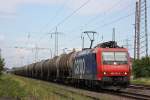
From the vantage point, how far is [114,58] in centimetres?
3039

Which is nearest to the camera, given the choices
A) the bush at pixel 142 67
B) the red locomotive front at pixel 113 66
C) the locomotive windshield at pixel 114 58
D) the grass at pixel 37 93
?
the grass at pixel 37 93

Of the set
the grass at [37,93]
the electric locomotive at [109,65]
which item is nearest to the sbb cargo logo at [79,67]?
the grass at [37,93]

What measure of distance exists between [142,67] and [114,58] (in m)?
24.1

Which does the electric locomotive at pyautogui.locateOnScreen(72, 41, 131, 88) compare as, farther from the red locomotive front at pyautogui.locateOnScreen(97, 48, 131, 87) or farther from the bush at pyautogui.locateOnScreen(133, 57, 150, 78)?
the bush at pyautogui.locateOnScreen(133, 57, 150, 78)

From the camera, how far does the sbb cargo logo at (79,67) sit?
34594 mm

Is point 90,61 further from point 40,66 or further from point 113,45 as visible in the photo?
point 40,66

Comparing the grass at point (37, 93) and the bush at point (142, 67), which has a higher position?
the bush at point (142, 67)

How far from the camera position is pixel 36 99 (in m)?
21.1

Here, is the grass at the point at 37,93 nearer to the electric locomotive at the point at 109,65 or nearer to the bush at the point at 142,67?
the electric locomotive at the point at 109,65

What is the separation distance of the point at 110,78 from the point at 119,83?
67 centimetres

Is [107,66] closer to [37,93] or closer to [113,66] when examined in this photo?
[113,66]

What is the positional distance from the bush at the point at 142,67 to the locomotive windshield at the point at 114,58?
23.8m

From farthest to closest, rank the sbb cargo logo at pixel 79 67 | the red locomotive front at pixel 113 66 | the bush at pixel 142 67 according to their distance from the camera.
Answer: the bush at pixel 142 67, the sbb cargo logo at pixel 79 67, the red locomotive front at pixel 113 66

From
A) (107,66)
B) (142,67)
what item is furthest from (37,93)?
(142,67)
